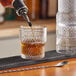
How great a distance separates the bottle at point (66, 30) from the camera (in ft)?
4.18

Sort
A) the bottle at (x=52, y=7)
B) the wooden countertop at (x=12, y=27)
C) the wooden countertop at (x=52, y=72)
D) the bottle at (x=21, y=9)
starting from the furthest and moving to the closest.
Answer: the bottle at (x=52, y=7) → the wooden countertop at (x=12, y=27) → the bottle at (x=21, y=9) → the wooden countertop at (x=52, y=72)

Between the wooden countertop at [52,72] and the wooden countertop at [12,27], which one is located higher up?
the wooden countertop at [12,27]

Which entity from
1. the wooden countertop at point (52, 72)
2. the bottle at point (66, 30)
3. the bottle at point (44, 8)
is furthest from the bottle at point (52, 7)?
the wooden countertop at point (52, 72)

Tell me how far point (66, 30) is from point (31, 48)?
15 centimetres

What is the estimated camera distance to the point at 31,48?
1238 mm

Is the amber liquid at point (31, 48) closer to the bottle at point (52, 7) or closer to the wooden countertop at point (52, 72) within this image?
the wooden countertop at point (52, 72)

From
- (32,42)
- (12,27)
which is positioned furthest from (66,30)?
(12,27)

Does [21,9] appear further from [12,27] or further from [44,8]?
[44,8]

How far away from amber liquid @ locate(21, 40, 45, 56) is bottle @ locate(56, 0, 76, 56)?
9 centimetres

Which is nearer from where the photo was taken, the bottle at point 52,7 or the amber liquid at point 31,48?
the amber liquid at point 31,48

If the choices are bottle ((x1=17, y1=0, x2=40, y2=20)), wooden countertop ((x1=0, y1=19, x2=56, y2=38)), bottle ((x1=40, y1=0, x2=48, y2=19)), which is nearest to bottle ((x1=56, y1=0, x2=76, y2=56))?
wooden countertop ((x1=0, y1=19, x2=56, y2=38))

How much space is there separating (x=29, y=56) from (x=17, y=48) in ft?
3.45

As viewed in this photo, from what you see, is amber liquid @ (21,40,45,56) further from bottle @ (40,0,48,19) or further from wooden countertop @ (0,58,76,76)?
bottle @ (40,0,48,19)

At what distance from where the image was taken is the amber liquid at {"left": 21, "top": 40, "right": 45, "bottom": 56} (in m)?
1.23
